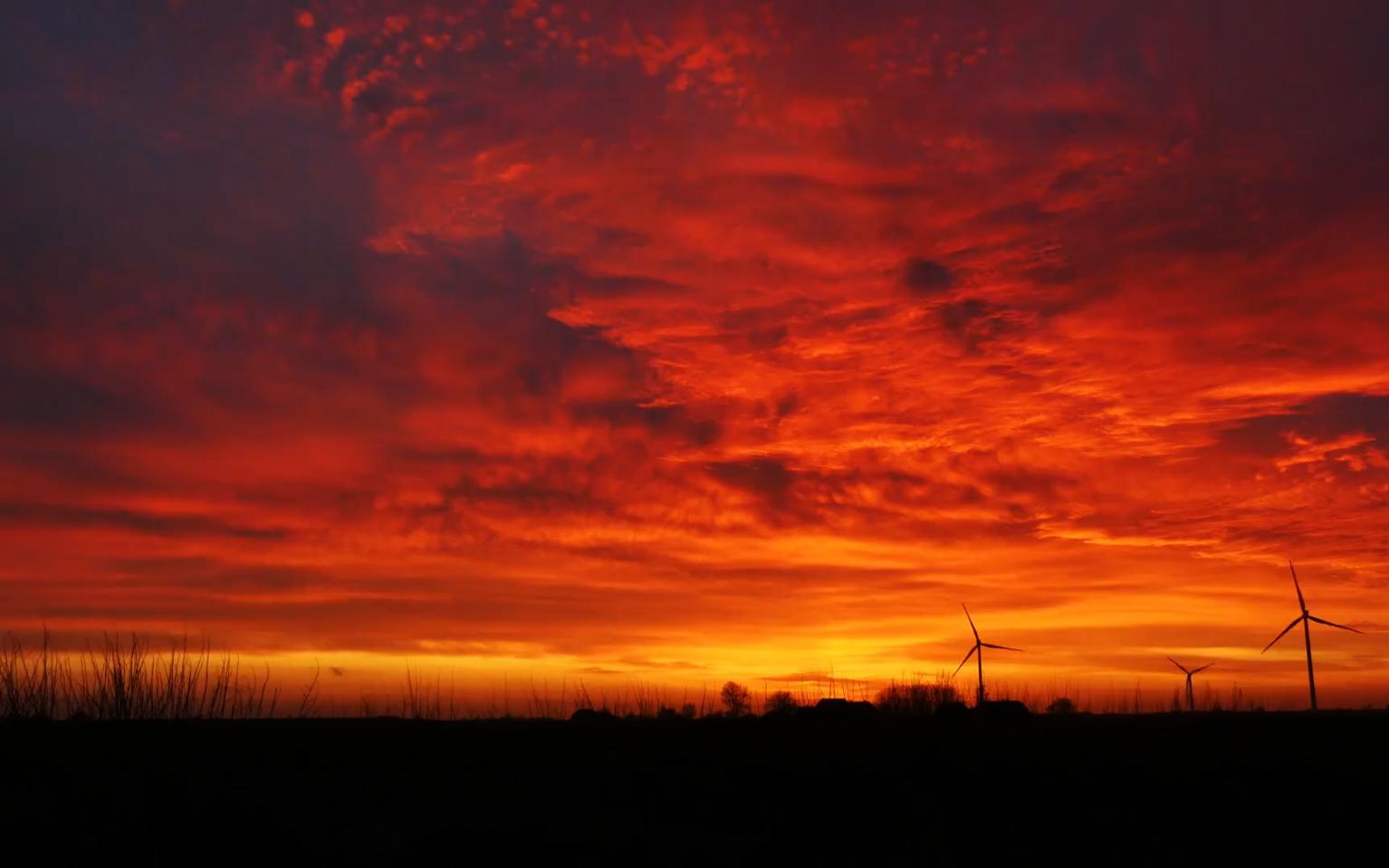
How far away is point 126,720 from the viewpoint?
34.4 meters

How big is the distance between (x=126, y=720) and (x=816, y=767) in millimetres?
22568

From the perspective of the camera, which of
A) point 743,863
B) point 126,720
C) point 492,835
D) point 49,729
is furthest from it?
point 126,720

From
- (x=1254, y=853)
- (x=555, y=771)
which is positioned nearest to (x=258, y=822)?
Answer: (x=555, y=771)

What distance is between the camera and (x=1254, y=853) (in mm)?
16734

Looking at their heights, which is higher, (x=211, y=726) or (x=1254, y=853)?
(x=211, y=726)

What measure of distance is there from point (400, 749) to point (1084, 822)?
15.6m

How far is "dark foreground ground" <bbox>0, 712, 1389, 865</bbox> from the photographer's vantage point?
54.2 ft

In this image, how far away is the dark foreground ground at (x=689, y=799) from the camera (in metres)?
16.5

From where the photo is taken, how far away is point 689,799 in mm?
20266

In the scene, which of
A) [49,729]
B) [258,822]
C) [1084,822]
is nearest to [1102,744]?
[1084,822]

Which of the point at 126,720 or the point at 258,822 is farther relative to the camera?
the point at 126,720

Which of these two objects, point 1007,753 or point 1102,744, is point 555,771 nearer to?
point 1007,753

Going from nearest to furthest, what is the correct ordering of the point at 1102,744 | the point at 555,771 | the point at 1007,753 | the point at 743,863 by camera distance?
the point at 743,863 → the point at 555,771 → the point at 1007,753 → the point at 1102,744

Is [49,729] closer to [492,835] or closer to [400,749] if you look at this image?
[400,749]
